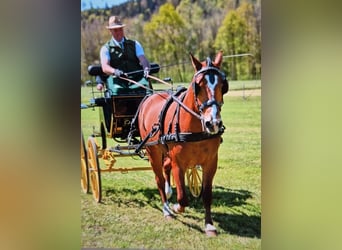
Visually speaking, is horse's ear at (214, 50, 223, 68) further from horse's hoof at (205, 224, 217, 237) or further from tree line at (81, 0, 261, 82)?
horse's hoof at (205, 224, 217, 237)

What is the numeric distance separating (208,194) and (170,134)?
324 millimetres

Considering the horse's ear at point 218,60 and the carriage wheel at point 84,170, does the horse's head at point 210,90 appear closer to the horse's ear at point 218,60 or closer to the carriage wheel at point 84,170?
the horse's ear at point 218,60

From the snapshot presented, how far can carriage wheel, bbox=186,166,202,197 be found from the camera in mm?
2113

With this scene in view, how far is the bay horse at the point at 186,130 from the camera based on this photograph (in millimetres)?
2014

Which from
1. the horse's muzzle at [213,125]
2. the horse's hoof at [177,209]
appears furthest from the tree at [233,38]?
the horse's hoof at [177,209]

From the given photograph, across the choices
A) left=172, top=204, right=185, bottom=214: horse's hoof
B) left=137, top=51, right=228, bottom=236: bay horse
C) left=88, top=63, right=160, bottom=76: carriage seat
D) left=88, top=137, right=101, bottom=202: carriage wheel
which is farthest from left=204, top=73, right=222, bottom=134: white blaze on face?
left=88, top=137, right=101, bottom=202: carriage wheel

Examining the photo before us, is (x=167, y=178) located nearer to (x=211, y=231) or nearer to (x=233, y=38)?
(x=211, y=231)

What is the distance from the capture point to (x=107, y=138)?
223cm

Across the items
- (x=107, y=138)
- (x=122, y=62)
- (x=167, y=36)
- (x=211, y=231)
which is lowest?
(x=211, y=231)

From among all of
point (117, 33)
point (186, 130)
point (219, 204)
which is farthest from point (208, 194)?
point (117, 33)

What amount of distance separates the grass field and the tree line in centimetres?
18
